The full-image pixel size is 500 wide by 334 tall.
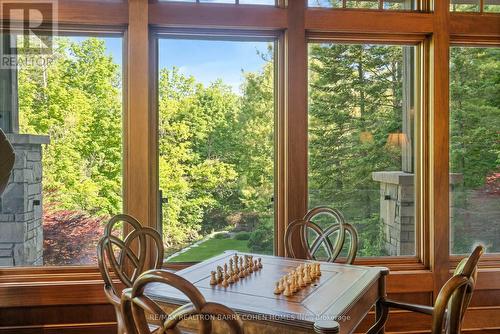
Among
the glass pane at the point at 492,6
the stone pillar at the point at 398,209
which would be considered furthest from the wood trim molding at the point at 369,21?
the stone pillar at the point at 398,209

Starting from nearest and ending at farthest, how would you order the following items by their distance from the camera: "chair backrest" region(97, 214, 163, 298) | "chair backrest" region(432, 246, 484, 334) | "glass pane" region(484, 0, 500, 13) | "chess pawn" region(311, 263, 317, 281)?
"chair backrest" region(432, 246, 484, 334), "chess pawn" region(311, 263, 317, 281), "chair backrest" region(97, 214, 163, 298), "glass pane" region(484, 0, 500, 13)

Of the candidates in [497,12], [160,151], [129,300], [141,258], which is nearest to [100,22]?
[160,151]

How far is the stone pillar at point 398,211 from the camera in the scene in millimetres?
3014

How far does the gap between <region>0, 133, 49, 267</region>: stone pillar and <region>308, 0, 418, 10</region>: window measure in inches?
86.0

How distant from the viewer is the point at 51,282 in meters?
2.61

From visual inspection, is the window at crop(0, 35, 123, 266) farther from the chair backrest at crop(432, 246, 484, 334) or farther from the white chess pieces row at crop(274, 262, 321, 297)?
the chair backrest at crop(432, 246, 484, 334)

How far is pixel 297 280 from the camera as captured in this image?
5.72 ft

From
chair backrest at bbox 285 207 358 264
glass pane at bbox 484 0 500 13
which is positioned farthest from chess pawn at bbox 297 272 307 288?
→ glass pane at bbox 484 0 500 13

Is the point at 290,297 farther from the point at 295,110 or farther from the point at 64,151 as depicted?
the point at 64,151

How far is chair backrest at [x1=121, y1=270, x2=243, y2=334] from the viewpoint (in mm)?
967

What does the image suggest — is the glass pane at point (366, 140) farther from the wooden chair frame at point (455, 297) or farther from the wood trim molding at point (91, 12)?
the wooden chair frame at point (455, 297)

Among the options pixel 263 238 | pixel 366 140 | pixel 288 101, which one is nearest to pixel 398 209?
pixel 366 140

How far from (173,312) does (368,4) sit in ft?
8.92

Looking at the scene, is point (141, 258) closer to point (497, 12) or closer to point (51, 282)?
point (51, 282)
